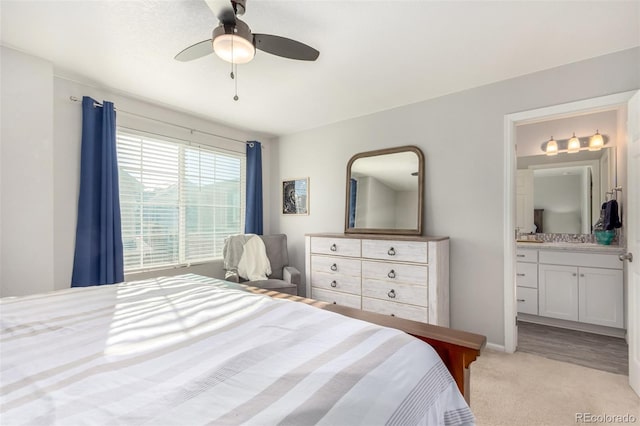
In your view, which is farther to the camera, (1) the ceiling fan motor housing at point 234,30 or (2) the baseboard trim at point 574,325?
(2) the baseboard trim at point 574,325

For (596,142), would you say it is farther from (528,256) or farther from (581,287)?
(581,287)

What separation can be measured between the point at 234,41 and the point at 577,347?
394 centimetres

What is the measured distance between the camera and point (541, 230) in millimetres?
4074

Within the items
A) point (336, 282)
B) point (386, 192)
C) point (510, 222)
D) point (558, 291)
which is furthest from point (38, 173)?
point (558, 291)

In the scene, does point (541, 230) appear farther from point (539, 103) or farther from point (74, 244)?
point (74, 244)

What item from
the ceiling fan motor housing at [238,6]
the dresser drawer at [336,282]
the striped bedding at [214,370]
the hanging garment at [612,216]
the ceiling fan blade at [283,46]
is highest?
the ceiling fan motor housing at [238,6]

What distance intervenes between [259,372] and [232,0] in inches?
68.4

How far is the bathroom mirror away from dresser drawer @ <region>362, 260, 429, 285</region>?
7.93 ft

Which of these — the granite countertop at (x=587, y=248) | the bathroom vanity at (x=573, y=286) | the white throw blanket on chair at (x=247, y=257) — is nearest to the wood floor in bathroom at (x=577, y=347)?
the bathroom vanity at (x=573, y=286)

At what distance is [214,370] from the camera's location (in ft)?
2.65

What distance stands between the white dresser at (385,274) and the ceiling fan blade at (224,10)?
2.21m

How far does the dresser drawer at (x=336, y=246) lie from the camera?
10.5ft

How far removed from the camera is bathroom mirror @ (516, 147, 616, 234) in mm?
3629

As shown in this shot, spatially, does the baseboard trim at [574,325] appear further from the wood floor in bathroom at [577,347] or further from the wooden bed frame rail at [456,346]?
the wooden bed frame rail at [456,346]
